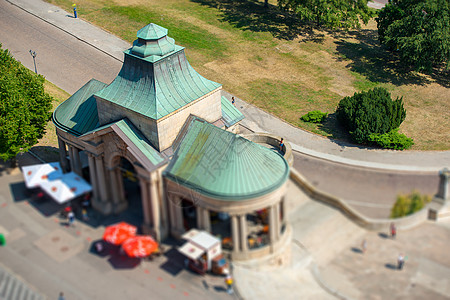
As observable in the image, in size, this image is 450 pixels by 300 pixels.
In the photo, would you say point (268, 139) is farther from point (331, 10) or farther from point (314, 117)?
point (331, 10)

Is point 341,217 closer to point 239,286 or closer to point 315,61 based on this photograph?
point 239,286

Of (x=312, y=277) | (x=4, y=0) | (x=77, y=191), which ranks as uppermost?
(x=4, y=0)

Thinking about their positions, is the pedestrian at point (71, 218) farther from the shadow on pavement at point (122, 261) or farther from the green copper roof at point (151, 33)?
the green copper roof at point (151, 33)

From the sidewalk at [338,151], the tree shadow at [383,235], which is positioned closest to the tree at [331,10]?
the sidewalk at [338,151]

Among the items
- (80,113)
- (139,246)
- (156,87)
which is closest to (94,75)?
(80,113)

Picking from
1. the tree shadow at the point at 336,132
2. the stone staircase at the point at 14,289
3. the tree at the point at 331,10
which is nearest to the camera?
the stone staircase at the point at 14,289

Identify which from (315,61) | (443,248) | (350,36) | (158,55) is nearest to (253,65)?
Result: (315,61)

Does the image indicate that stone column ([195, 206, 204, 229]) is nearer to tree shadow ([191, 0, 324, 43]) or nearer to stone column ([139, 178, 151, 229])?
stone column ([139, 178, 151, 229])
